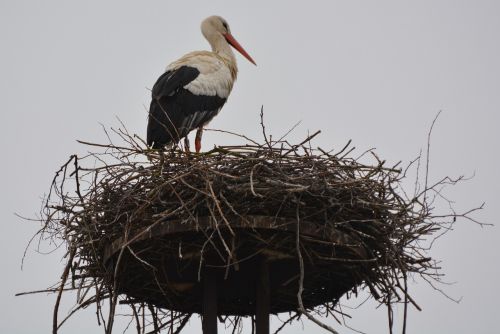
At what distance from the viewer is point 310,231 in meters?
4.80

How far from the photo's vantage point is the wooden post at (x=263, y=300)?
15.7 ft

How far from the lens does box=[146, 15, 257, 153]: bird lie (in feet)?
24.4

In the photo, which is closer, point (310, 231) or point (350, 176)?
point (310, 231)

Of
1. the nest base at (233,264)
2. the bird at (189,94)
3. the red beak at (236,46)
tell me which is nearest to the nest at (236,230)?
the nest base at (233,264)

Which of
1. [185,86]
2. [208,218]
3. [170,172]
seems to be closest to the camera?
[208,218]

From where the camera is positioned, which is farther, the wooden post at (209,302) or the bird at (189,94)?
the bird at (189,94)

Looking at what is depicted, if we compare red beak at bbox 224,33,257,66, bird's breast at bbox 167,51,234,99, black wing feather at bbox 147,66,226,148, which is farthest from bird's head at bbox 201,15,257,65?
black wing feather at bbox 147,66,226,148

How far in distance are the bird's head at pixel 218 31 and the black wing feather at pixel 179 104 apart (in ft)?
4.01

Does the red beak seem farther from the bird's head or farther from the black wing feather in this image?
the black wing feather

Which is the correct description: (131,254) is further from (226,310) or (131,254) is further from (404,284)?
(404,284)

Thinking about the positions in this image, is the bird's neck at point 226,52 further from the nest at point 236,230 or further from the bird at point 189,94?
the nest at point 236,230

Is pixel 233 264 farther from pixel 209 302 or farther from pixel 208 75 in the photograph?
pixel 208 75

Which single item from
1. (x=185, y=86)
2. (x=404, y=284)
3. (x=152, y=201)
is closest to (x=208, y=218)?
(x=152, y=201)

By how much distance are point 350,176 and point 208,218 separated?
0.94 m
